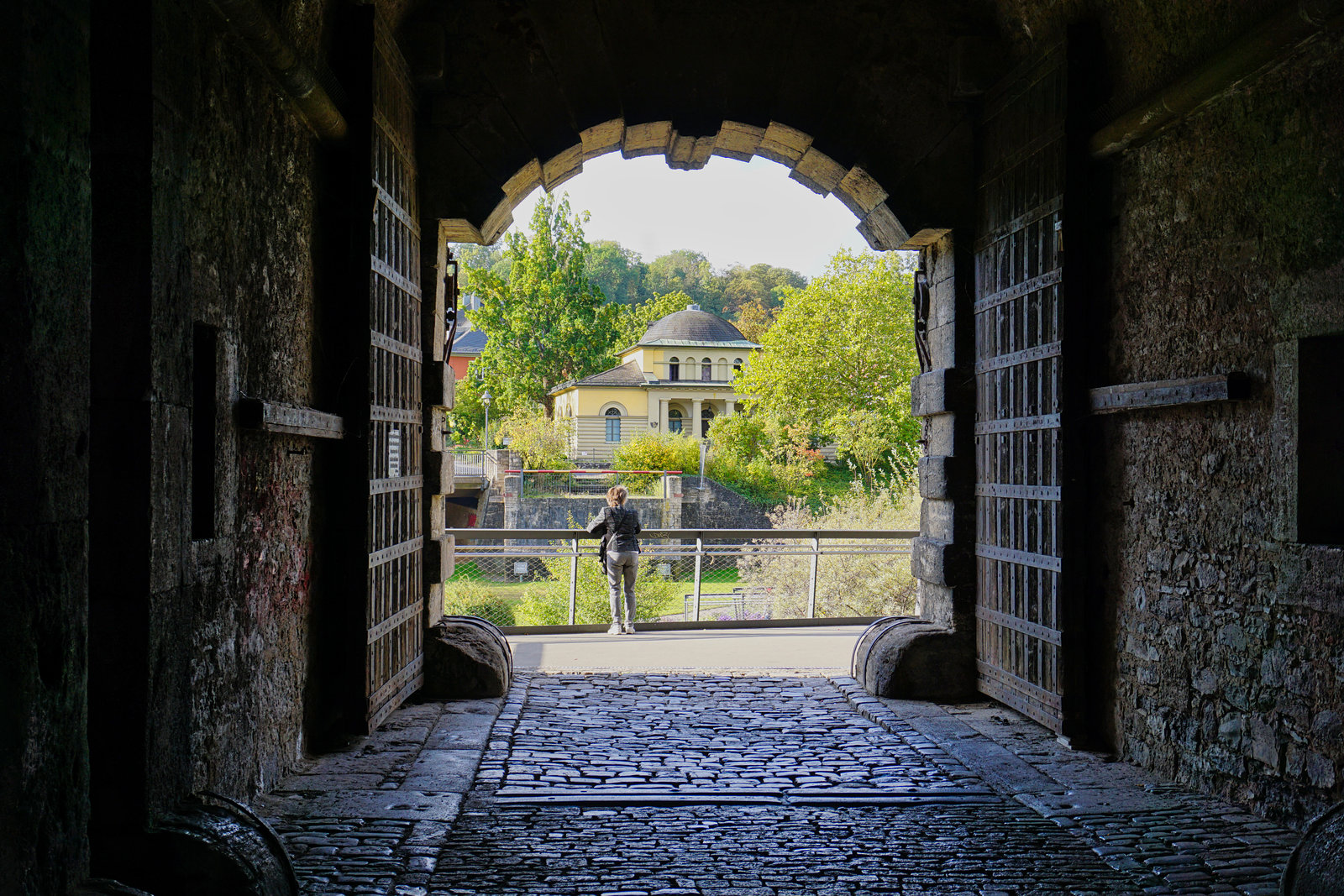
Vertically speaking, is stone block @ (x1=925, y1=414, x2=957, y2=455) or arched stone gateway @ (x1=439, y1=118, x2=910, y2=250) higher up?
arched stone gateway @ (x1=439, y1=118, x2=910, y2=250)

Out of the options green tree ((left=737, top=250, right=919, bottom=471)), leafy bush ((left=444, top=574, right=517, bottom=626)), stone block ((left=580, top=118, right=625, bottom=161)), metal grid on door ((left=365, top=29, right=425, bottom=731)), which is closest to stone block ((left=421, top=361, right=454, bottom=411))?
metal grid on door ((left=365, top=29, right=425, bottom=731))

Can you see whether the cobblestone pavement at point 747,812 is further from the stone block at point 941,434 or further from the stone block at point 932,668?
the stone block at point 941,434

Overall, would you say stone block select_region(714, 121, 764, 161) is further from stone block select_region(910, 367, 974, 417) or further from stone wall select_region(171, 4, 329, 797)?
stone wall select_region(171, 4, 329, 797)

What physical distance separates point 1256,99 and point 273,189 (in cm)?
387

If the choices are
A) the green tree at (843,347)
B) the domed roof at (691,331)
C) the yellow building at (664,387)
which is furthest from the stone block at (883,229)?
the domed roof at (691,331)

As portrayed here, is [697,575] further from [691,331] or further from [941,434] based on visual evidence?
[691,331]

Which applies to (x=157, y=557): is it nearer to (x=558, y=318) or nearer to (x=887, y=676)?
(x=887, y=676)

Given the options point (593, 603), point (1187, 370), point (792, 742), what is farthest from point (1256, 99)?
point (593, 603)

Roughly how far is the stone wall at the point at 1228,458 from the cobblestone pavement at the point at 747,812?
0.31m

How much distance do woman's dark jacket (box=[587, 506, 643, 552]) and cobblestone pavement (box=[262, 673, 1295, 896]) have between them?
12.7 ft

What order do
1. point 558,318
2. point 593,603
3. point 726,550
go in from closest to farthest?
point 726,550
point 593,603
point 558,318

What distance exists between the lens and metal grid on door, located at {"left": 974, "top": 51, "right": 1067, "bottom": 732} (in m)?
5.47

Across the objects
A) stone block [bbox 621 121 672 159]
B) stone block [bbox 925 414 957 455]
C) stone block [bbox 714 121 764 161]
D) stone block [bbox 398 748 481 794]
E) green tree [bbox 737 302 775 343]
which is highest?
green tree [bbox 737 302 775 343]

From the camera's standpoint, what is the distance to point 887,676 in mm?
6633
